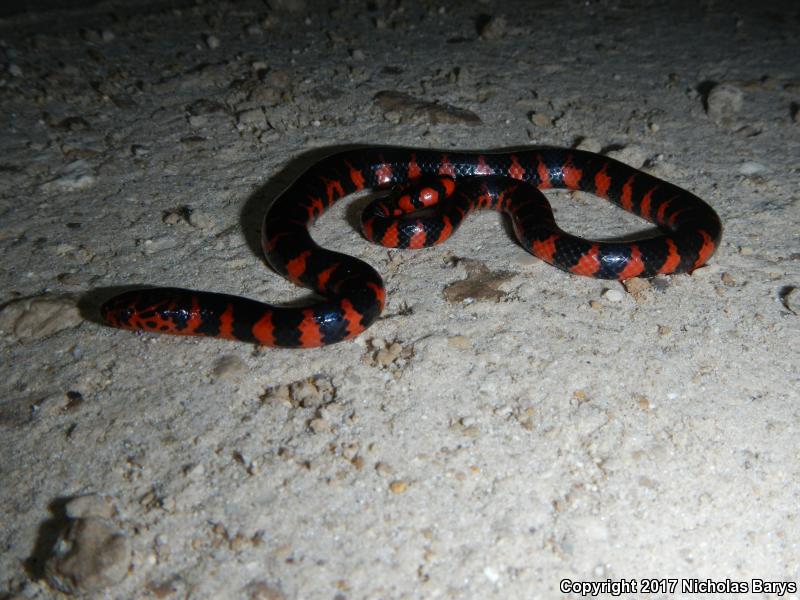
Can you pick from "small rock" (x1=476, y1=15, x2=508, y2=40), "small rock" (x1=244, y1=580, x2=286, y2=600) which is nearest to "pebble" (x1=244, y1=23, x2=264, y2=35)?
"small rock" (x1=476, y1=15, x2=508, y2=40)

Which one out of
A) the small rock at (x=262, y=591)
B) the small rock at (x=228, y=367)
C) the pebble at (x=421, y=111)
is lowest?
the small rock at (x=262, y=591)

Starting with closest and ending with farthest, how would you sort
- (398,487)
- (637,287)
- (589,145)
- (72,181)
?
(398,487) < (637,287) < (72,181) < (589,145)

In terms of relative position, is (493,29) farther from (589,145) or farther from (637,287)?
(637,287)

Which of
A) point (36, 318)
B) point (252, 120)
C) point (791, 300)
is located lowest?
point (791, 300)

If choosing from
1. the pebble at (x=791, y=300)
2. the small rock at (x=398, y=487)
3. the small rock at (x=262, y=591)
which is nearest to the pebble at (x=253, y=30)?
the pebble at (x=791, y=300)

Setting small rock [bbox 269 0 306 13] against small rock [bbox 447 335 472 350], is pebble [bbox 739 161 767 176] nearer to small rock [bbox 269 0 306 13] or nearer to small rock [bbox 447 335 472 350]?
small rock [bbox 447 335 472 350]

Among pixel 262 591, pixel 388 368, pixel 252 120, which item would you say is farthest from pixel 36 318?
pixel 252 120

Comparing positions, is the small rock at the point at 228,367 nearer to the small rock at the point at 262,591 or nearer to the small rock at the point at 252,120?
the small rock at the point at 262,591
